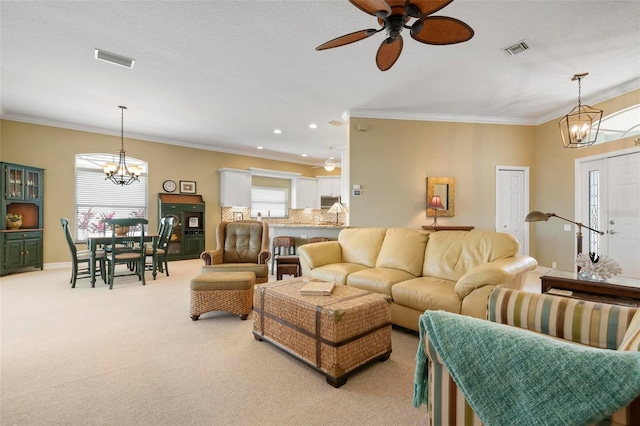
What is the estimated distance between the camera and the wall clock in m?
7.09

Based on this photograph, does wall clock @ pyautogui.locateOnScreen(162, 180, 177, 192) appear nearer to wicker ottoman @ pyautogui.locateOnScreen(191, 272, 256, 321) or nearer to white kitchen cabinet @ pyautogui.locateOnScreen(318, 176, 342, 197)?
white kitchen cabinet @ pyautogui.locateOnScreen(318, 176, 342, 197)

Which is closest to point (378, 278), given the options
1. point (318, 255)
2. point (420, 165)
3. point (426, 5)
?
point (318, 255)

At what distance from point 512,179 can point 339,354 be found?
17.5 ft

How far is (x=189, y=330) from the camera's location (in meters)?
2.84

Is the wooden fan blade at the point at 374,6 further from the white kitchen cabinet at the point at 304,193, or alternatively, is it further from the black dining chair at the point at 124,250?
the white kitchen cabinet at the point at 304,193

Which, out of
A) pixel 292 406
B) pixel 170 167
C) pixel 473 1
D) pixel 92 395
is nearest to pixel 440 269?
pixel 292 406

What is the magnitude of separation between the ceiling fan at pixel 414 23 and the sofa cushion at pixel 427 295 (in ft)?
6.43

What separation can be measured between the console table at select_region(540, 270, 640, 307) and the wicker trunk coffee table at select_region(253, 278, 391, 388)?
4.67ft

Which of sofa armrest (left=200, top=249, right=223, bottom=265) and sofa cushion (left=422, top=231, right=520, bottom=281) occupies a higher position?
sofa cushion (left=422, top=231, right=520, bottom=281)

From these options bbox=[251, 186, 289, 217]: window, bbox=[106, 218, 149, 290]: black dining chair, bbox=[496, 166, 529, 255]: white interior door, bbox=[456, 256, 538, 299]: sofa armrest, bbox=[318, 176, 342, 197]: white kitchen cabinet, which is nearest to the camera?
bbox=[456, 256, 538, 299]: sofa armrest

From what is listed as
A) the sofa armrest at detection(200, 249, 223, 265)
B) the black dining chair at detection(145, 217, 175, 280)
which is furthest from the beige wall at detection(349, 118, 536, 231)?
the black dining chair at detection(145, 217, 175, 280)

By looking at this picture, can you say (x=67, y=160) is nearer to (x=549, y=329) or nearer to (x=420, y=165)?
(x=420, y=165)

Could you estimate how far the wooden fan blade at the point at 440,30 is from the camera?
185 centimetres

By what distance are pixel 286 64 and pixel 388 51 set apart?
1704 millimetres
